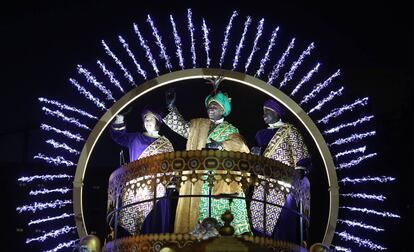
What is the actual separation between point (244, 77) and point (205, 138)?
1396 mm

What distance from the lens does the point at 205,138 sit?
1297 centimetres

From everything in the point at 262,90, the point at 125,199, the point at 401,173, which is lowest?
the point at 125,199

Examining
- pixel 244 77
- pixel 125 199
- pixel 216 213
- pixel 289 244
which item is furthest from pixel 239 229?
pixel 244 77

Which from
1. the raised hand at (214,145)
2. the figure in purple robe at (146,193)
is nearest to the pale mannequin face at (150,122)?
the figure in purple robe at (146,193)

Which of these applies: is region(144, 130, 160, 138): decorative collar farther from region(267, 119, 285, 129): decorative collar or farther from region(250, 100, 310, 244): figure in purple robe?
region(267, 119, 285, 129): decorative collar

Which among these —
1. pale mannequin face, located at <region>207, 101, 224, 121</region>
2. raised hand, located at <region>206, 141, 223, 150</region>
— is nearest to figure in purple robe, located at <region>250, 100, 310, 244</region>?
raised hand, located at <region>206, 141, 223, 150</region>

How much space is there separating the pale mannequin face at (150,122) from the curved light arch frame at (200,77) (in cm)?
44

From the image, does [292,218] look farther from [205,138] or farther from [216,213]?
[205,138]

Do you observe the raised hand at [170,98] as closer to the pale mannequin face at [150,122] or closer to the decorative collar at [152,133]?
the pale mannequin face at [150,122]

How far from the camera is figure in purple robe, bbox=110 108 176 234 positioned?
1193 cm

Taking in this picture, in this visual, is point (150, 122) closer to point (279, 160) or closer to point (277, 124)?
point (277, 124)

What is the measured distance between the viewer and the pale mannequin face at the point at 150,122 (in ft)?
43.0

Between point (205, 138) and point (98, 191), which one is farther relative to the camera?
point (98, 191)

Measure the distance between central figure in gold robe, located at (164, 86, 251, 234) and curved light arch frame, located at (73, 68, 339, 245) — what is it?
0.43 m
